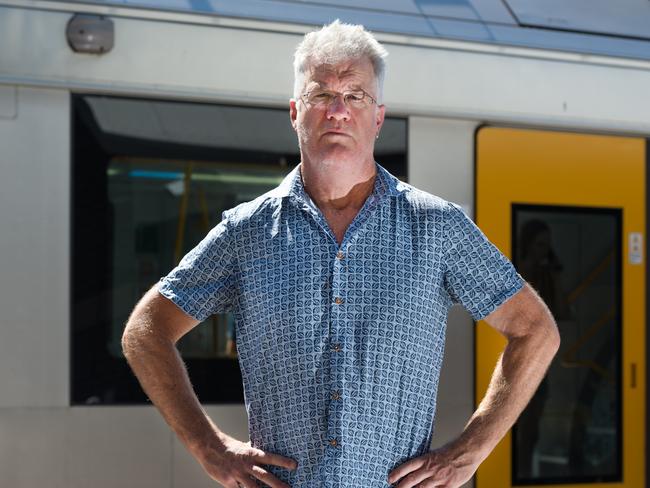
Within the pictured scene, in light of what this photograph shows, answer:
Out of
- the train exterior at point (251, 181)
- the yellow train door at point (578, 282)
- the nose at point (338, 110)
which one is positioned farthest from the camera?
the yellow train door at point (578, 282)

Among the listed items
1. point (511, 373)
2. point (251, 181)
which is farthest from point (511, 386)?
point (251, 181)

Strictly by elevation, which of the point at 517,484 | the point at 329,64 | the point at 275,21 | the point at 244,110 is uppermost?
the point at 275,21

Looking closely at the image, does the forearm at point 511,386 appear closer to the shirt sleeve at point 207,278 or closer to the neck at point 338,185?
the neck at point 338,185

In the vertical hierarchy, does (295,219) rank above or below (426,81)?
below

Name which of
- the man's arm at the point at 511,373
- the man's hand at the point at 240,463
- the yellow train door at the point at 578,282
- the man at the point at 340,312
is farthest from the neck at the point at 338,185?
the yellow train door at the point at 578,282

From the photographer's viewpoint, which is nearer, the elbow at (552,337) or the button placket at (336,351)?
the button placket at (336,351)

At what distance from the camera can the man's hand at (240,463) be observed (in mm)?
1849

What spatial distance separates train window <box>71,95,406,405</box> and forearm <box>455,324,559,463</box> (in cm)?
209

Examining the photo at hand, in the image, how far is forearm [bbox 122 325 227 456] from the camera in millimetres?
1973

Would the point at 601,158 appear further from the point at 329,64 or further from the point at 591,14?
the point at 329,64

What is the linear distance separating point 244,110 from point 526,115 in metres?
1.27

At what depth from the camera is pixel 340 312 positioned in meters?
1.84

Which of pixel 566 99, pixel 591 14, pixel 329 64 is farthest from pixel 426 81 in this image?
pixel 329 64

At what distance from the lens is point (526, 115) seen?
4.44m
